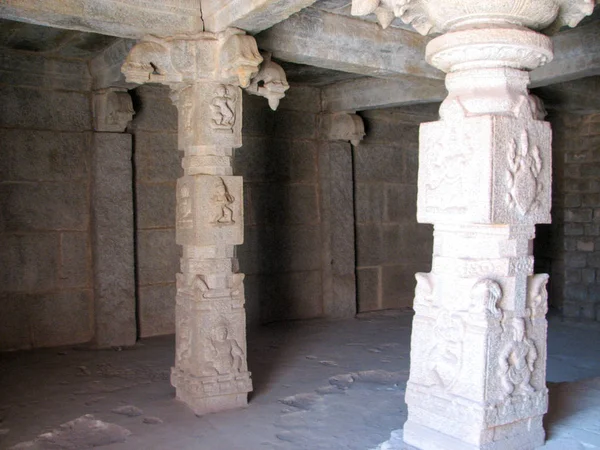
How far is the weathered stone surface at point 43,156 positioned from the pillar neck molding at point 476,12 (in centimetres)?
403

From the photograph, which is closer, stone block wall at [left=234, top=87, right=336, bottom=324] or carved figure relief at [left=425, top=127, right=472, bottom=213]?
carved figure relief at [left=425, top=127, right=472, bottom=213]

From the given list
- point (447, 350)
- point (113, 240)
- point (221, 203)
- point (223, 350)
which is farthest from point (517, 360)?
point (113, 240)

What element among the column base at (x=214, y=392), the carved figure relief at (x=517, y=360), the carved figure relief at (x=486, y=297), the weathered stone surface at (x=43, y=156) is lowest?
the column base at (x=214, y=392)

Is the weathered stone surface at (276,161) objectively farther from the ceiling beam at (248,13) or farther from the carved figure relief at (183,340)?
the ceiling beam at (248,13)

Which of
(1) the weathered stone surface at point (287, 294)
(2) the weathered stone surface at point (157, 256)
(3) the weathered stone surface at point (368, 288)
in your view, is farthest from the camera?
(3) the weathered stone surface at point (368, 288)

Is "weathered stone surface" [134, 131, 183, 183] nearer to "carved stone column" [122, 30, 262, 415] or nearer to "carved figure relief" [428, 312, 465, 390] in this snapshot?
"carved stone column" [122, 30, 262, 415]

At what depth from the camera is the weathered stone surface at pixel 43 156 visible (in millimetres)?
5840

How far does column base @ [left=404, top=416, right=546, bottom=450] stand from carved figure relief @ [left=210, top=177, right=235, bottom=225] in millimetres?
1927

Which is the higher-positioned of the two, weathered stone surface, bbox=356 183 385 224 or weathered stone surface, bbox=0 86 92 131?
weathered stone surface, bbox=0 86 92 131

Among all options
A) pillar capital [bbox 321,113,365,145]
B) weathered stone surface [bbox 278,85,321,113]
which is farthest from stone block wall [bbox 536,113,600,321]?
weathered stone surface [bbox 278,85,321,113]

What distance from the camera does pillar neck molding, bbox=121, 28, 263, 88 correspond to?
4.10 metres

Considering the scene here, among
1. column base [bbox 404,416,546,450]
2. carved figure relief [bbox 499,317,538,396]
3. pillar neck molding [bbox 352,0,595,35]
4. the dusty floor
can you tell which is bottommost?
the dusty floor

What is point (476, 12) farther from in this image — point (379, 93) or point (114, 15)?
point (379, 93)

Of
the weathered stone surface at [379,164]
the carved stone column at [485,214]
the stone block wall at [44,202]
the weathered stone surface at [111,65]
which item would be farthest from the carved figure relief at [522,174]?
the weathered stone surface at [379,164]
